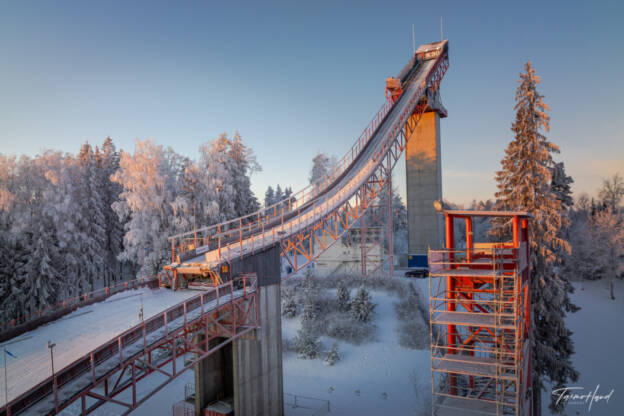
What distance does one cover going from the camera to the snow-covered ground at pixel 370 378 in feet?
60.5

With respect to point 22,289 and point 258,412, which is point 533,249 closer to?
point 258,412

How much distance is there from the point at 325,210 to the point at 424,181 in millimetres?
13649

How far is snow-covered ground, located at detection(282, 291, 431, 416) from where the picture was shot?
726 inches

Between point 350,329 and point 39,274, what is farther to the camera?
point 39,274

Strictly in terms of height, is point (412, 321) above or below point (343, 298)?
below

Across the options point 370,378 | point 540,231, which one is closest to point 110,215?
point 370,378

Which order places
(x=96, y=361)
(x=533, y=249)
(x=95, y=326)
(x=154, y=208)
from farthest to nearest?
(x=154, y=208)
(x=533, y=249)
(x=95, y=326)
(x=96, y=361)

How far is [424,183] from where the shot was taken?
29.8 meters

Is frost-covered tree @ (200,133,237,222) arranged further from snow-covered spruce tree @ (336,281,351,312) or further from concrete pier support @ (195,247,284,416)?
concrete pier support @ (195,247,284,416)

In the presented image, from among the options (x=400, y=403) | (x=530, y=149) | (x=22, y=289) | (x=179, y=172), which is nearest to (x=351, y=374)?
(x=400, y=403)

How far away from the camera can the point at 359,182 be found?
22125 mm

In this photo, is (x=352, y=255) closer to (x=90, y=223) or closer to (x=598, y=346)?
(x=598, y=346)

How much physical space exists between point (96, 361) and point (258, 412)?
8284mm

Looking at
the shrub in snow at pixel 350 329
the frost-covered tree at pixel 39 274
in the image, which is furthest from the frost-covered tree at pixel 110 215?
the shrub in snow at pixel 350 329
